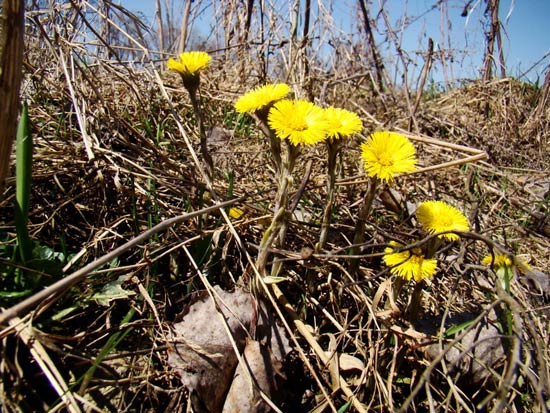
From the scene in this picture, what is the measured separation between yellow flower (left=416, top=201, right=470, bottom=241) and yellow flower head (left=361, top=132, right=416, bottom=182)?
0.39 ft

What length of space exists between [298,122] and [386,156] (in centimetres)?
23

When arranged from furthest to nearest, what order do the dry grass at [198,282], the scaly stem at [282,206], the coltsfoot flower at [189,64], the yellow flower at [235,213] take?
the yellow flower at [235,213] → the coltsfoot flower at [189,64] → the scaly stem at [282,206] → the dry grass at [198,282]

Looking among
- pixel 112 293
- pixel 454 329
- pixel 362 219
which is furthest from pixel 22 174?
pixel 454 329

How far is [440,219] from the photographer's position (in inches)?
38.4

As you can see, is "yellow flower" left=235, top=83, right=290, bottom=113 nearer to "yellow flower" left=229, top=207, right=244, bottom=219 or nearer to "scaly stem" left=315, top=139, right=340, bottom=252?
"scaly stem" left=315, top=139, right=340, bottom=252

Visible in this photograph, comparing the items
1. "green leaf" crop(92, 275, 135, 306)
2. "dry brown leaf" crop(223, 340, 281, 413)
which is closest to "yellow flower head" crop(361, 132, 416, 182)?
"dry brown leaf" crop(223, 340, 281, 413)

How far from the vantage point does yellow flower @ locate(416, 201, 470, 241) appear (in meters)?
0.96

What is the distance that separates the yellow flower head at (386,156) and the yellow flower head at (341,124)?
0.16 ft

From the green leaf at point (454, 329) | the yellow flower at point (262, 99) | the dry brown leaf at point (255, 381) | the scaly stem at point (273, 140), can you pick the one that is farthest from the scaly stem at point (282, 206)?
the green leaf at point (454, 329)

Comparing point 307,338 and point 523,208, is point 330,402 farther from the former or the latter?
point 523,208

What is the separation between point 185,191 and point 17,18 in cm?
70

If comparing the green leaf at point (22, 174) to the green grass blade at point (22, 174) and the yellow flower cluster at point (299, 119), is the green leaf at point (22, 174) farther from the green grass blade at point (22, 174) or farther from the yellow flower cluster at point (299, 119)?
the yellow flower cluster at point (299, 119)

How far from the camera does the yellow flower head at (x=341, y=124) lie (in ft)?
3.12

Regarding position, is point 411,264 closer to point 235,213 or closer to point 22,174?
point 235,213
